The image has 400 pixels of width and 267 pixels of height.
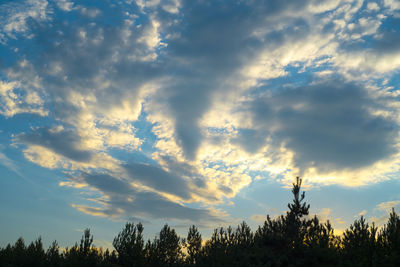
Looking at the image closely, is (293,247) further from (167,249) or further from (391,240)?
(167,249)

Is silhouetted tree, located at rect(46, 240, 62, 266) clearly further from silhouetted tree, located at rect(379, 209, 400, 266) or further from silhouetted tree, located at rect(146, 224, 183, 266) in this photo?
silhouetted tree, located at rect(379, 209, 400, 266)

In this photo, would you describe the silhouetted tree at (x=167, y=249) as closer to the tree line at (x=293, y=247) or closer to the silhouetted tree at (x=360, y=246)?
the tree line at (x=293, y=247)

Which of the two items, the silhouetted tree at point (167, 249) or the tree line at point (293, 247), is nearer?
the tree line at point (293, 247)

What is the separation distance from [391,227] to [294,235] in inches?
300

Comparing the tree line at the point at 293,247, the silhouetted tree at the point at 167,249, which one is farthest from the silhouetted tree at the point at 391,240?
the silhouetted tree at the point at 167,249

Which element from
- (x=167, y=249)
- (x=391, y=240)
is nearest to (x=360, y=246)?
(x=391, y=240)

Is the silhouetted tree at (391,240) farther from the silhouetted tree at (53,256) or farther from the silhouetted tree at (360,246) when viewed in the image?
the silhouetted tree at (53,256)

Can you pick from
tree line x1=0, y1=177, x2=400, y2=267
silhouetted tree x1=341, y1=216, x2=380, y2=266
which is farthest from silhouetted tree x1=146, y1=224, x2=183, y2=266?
silhouetted tree x1=341, y1=216, x2=380, y2=266

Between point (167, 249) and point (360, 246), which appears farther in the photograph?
point (167, 249)

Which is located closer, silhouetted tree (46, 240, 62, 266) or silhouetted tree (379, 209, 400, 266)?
silhouetted tree (379, 209, 400, 266)

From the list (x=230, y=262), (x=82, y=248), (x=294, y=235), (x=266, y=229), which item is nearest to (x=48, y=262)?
(x=82, y=248)

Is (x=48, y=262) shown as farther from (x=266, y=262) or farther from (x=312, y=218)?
(x=312, y=218)

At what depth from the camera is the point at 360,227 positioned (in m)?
25.7

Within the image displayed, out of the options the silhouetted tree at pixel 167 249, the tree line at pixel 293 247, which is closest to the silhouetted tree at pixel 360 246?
the tree line at pixel 293 247
